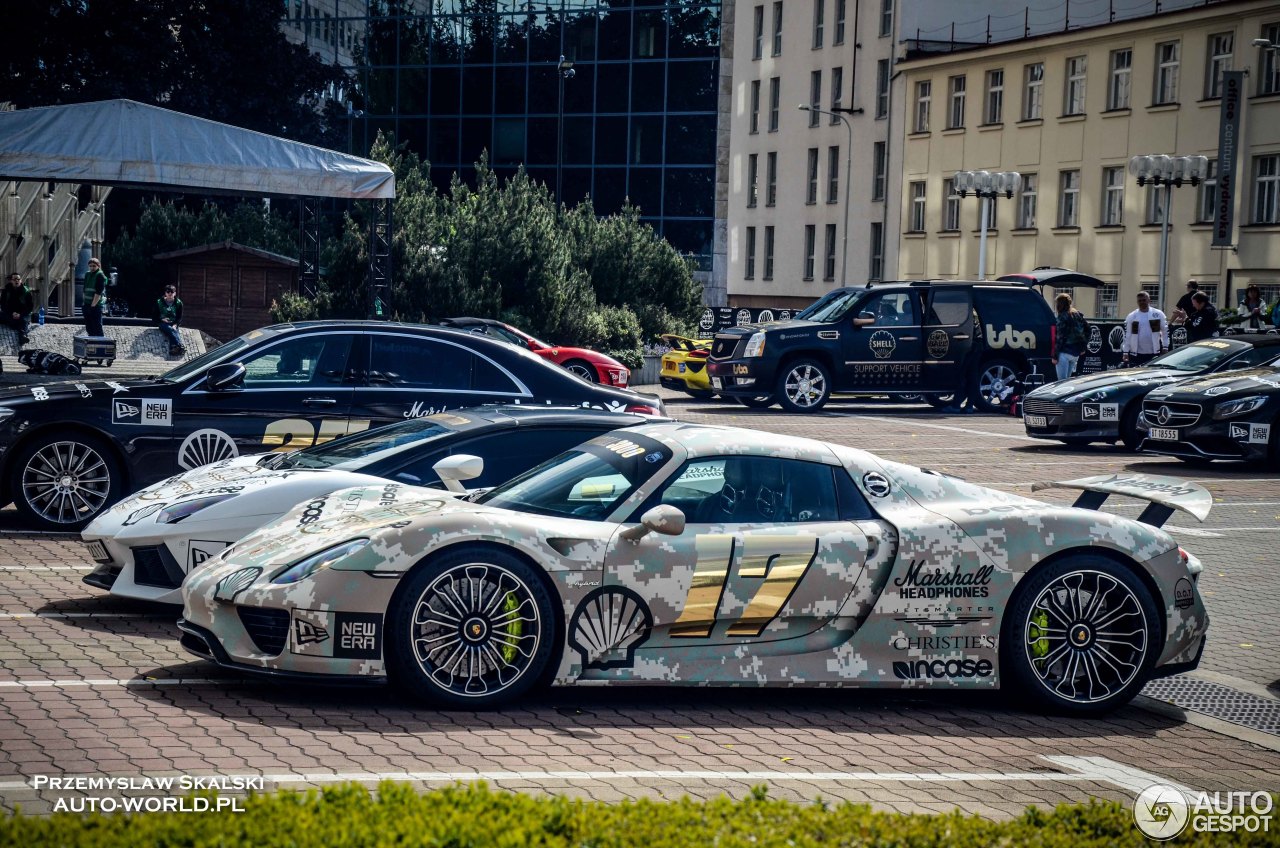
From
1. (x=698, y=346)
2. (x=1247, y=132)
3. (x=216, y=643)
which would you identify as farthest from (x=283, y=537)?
(x=1247, y=132)

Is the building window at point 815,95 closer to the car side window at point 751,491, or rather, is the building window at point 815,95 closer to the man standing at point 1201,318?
the man standing at point 1201,318

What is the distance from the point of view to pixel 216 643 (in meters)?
6.96

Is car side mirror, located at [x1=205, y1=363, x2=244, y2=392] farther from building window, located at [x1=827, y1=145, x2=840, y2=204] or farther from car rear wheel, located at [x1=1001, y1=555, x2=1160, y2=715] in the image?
building window, located at [x1=827, y1=145, x2=840, y2=204]

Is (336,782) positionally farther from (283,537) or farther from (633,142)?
(633,142)

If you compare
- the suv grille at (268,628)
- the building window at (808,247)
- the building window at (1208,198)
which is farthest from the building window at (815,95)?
the suv grille at (268,628)

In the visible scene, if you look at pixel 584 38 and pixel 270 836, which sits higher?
pixel 584 38

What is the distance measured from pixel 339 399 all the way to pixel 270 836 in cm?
837

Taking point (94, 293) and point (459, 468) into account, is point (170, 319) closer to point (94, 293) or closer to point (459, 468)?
point (94, 293)

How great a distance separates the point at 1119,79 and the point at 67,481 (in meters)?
40.9

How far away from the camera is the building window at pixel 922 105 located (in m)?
56.3

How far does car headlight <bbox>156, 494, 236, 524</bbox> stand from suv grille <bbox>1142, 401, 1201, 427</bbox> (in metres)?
13.4

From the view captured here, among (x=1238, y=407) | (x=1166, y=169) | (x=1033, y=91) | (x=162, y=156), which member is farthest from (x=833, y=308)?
(x=1033, y=91)

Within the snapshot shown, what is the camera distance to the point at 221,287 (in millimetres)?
37062

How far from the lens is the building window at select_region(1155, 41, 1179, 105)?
44.4 m
